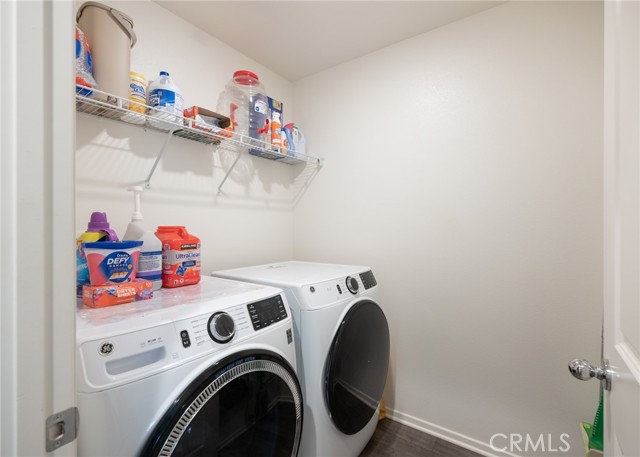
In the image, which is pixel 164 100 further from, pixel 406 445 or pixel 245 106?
pixel 406 445

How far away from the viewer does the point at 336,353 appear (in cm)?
119

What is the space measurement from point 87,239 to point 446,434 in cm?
201

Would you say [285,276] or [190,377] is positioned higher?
[285,276]

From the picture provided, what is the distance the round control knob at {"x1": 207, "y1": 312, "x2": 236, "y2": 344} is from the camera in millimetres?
805

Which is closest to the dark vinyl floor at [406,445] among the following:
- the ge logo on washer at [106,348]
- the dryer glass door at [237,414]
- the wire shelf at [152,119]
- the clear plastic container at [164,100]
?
the dryer glass door at [237,414]

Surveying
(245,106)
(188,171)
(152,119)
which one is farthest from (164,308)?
(245,106)

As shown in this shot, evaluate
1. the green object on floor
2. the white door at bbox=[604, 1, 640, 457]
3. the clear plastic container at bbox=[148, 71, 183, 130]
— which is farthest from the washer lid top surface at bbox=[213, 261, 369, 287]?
the green object on floor

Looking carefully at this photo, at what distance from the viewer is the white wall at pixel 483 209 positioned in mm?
1325

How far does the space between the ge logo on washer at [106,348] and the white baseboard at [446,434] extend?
1741 millimetres

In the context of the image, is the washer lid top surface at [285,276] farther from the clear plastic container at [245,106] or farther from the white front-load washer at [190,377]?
the clear plastic container at [245,106]

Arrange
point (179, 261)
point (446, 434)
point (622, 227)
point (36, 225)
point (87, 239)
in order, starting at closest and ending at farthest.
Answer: point (36, 225), point (622, 227), point (87, 239), point (179, 261), point (446, 434)

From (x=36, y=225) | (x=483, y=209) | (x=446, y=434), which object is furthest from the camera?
(x=446, y=434)

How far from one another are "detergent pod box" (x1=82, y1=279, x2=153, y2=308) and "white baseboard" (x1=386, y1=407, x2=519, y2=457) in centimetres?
165

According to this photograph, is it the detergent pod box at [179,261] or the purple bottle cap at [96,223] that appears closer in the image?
the purple bottle cap at [96,223]
